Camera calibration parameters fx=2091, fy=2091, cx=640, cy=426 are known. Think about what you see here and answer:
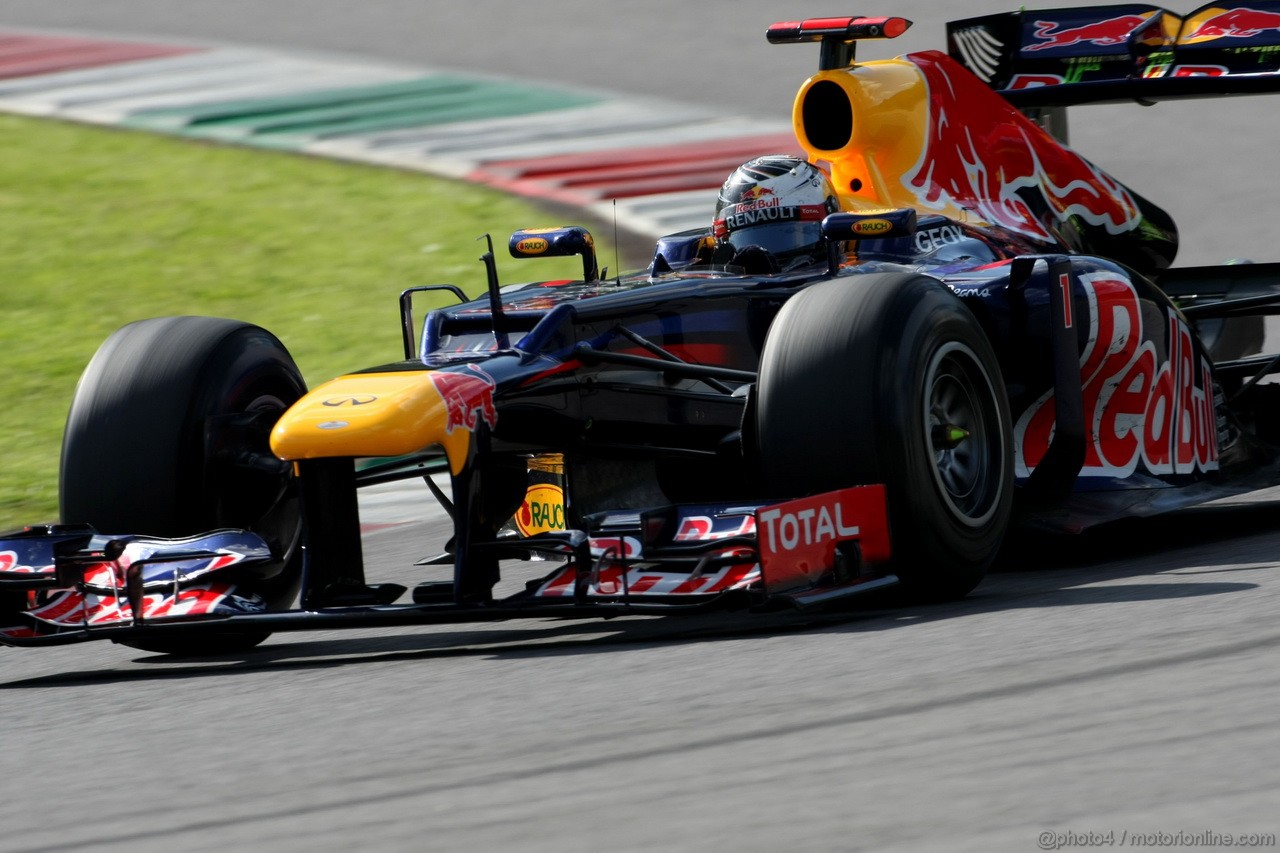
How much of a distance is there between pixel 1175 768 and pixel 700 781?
89 cm

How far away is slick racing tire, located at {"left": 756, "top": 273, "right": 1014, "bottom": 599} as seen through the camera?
Result: 5.68 m

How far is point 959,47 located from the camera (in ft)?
29.2

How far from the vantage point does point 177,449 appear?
6.35m

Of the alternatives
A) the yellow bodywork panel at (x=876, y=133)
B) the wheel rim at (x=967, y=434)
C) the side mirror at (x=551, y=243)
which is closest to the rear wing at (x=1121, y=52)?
the yellow bodywork panel at (x=876, y=133)

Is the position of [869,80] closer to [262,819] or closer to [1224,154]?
[262,819]

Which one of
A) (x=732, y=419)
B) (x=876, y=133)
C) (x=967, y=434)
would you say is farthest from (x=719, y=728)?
(x=876, y=133)

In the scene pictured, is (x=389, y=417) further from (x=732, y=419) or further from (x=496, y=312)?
(x=732, y=419)

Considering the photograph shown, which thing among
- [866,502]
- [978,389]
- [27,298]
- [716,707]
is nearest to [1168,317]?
[978,389]

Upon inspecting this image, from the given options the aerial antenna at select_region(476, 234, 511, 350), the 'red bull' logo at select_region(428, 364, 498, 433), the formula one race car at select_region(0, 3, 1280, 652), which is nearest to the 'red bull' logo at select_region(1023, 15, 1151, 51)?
the formula one race car at select_region(0, 3, 1280, 652)

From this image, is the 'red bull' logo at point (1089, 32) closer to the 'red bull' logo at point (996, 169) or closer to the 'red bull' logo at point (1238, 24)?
the 'red bull' logo at point (1238, 24)

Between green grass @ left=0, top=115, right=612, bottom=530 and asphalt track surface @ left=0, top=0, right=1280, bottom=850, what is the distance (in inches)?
222

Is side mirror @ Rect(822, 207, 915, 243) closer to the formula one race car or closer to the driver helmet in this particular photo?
the formula one race car

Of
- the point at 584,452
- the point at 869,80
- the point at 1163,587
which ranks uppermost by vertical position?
the point at 869,80

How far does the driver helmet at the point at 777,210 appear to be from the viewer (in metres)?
7.21
